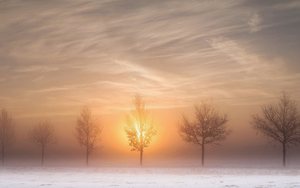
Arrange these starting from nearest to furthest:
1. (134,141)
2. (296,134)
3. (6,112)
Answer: (296,134)
(134,141)
(6,112)

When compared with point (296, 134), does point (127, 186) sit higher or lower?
lower

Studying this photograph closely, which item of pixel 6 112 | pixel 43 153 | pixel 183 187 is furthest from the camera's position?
pixel 6 112

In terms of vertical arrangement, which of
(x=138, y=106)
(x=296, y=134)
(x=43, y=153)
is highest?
(x=138, y=106)

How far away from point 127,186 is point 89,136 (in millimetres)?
31544

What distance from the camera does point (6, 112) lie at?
67.8 metres

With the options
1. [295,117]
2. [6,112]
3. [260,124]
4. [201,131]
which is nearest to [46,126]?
[6,112]

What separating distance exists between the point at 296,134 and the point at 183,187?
29.0 metres

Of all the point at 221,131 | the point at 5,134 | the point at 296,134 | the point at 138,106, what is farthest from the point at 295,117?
the point at 5,134

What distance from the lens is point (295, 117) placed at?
47188 millimetres

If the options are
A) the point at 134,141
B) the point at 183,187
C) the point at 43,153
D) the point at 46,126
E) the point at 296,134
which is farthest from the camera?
the point at 46,126

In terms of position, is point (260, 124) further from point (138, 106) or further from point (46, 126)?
point (46, 126)

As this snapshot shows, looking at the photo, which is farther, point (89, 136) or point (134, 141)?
point (89, 136)

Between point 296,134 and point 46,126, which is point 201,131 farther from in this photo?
point 46,126

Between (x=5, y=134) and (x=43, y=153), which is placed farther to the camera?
(x=5, y=134)
